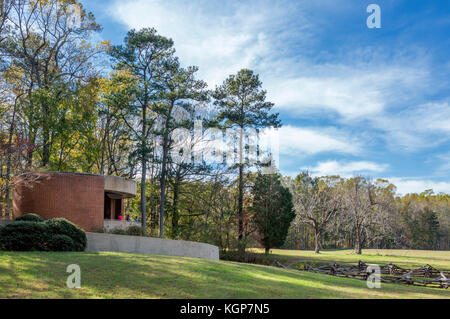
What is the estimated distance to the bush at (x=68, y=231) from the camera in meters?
15.8

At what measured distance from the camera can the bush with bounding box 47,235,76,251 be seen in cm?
1509

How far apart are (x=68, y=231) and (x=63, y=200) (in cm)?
512

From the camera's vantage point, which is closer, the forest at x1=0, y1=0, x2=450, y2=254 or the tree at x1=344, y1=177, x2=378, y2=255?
the forest at x1=0, y1=0, x2=450, y2=254

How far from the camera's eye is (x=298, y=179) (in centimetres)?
7819

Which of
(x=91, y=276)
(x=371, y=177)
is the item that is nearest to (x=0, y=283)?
(x=91, y=276)

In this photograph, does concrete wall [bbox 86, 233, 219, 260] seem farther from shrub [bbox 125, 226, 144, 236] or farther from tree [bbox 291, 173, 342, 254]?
tree [bbox 291, 173, 342, 254]

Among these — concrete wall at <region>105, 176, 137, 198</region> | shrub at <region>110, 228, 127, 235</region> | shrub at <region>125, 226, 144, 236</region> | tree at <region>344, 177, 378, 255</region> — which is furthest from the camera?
tree at <region>344, 177, 378, 255</region>

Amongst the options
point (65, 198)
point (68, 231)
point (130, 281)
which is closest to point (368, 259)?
point (65, 198)

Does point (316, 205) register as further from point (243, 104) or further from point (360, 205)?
point (243, 104)

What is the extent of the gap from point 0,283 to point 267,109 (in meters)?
35.3

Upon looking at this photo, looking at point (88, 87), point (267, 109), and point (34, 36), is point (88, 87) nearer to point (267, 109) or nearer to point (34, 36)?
point (34, 36)

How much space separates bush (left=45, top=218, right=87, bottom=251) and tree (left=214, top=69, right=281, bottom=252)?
25.5 m

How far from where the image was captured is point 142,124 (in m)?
36.2

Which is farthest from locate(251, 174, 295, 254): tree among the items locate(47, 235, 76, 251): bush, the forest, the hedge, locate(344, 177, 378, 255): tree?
locate(47, 235, 76, 251): bush
